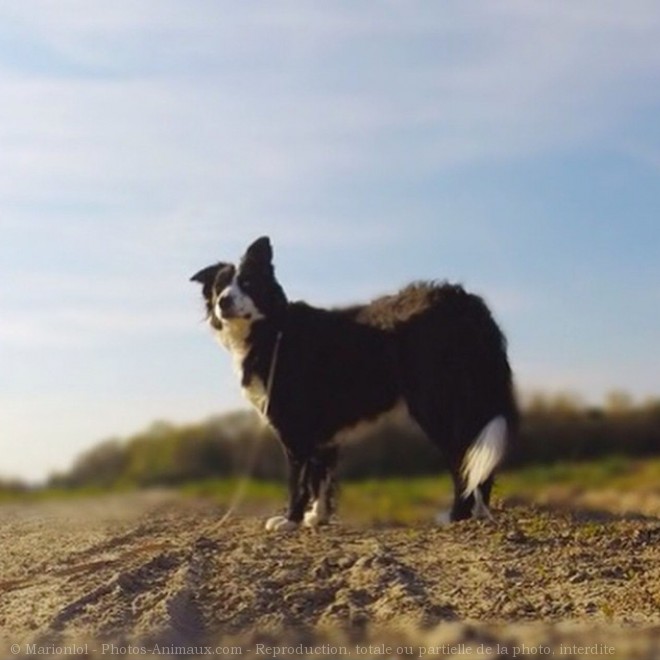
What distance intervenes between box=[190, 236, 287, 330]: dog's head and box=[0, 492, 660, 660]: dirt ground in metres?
1.77

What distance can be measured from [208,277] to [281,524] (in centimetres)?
209

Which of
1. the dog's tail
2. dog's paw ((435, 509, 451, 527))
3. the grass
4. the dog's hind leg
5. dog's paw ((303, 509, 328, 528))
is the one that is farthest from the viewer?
dog's paw ((303, 509, 328, 528))

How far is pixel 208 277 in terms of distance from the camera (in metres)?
12.5

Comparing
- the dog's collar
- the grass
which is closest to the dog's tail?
the dog's collar

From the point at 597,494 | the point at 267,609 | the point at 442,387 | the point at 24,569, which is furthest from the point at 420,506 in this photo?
the point at 442,387

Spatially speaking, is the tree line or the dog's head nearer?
the tree line

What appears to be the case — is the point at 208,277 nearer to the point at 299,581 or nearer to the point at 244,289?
the point at 244,289

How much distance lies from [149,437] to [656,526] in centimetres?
537

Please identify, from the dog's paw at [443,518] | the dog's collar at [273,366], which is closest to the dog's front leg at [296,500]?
the dog's collar at [273,366]

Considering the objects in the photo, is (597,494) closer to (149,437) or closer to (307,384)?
(149,437)

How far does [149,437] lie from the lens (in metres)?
6.19

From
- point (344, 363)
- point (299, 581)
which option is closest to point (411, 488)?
point (299, 581)

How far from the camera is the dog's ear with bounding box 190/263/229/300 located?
12406 mm

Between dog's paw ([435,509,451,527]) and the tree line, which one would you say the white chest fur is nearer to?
dog's paw ([435,509,451,527])
